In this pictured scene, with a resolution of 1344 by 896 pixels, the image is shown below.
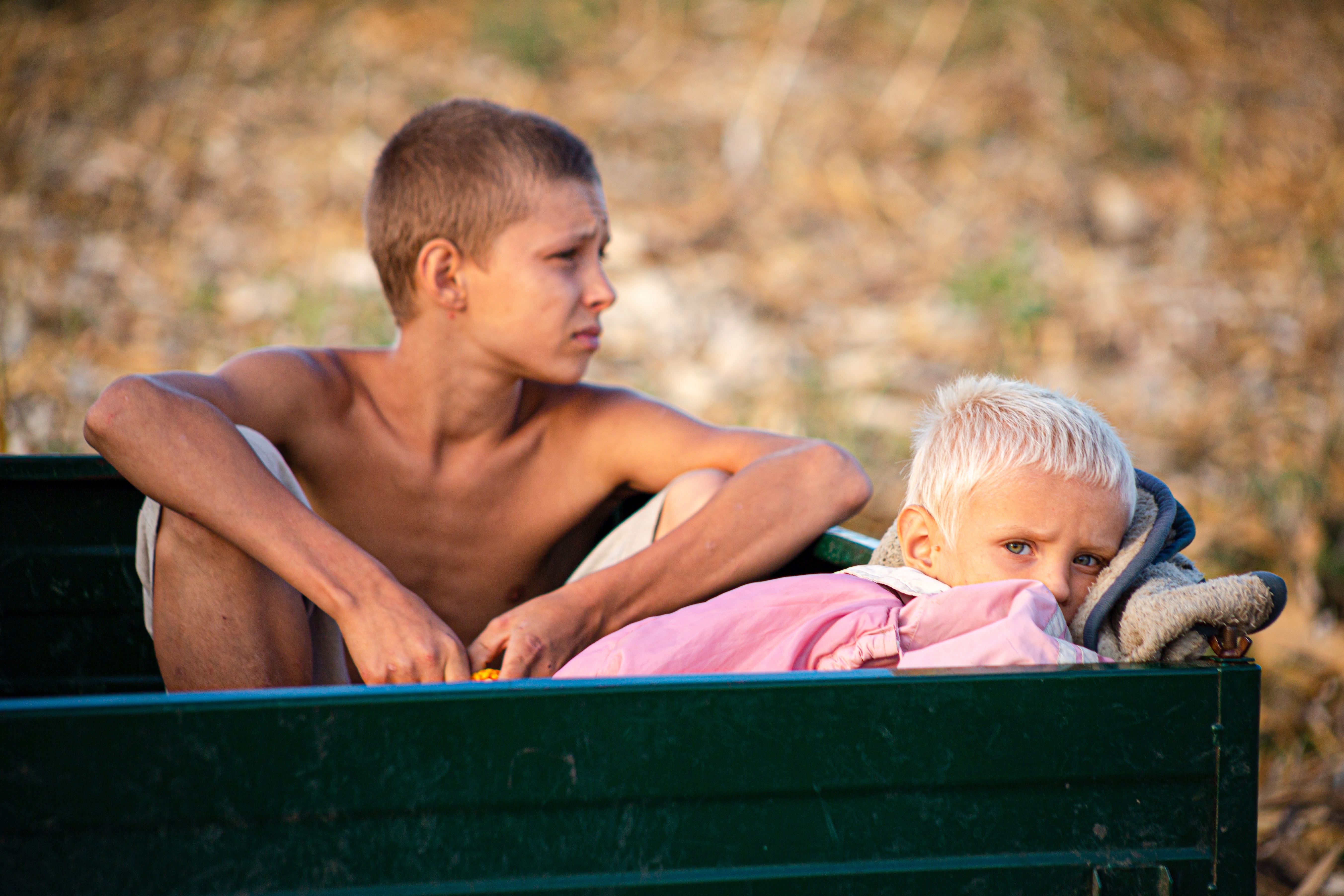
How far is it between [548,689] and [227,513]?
73 cm

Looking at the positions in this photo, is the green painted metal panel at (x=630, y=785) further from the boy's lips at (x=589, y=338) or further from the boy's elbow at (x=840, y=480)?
the boy's lips at (x=589, y=338)

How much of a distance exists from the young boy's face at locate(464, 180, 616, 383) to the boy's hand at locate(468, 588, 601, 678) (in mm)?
525

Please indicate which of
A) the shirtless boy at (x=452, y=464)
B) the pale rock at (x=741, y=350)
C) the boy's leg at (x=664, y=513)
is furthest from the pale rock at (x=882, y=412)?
the boy's leg at (x=664, y=513)

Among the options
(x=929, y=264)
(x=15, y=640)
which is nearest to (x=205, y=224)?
(x=929, y=264)

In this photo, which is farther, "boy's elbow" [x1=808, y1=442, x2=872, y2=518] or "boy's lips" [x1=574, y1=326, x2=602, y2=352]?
"boy's lips" [x1=574, y1=326, x2=602, y2=352]

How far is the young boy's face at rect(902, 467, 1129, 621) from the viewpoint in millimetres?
1359

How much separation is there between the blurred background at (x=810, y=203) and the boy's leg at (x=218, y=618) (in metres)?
2.21

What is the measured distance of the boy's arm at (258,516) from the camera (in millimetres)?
1414

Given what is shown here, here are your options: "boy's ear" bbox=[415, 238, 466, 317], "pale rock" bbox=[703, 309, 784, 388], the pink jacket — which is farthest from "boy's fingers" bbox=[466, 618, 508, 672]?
"pale rock" bbox=[703, 309, 784, 388]

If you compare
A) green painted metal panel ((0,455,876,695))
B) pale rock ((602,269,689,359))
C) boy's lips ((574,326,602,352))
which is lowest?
green painted metal panel ((0,455,876,695))

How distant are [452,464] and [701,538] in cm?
61

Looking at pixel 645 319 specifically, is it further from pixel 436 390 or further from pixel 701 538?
pixel 701 538

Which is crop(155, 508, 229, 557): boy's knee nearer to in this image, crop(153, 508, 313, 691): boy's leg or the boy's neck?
crop(153, 508, 313, 691): boy's leg

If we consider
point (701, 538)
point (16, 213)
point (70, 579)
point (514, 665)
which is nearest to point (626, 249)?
point (16, 213)
